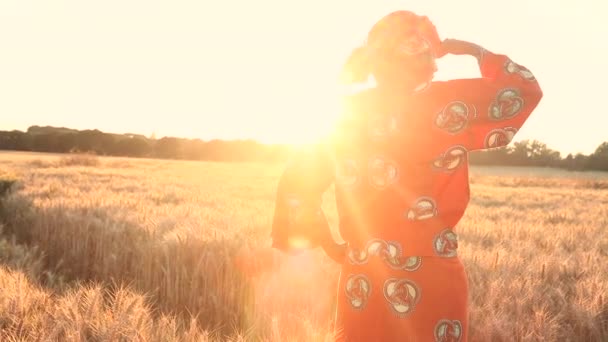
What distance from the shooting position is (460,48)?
168 cm

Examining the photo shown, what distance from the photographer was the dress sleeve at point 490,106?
1513mm

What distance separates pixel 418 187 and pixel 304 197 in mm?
373

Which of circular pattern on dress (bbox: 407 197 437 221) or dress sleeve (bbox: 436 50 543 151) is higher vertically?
dress sleeve (bbox: 436 50 543 151)

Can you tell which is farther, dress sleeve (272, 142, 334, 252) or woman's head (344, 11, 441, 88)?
dress sleeve (272, 142, 334, 252)

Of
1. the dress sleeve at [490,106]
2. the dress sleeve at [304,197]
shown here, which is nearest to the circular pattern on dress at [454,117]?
the dress sleeve at [490,106]

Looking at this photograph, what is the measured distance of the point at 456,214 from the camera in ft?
5.07

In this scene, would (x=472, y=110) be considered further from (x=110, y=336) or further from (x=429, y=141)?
(x=110, y=336)

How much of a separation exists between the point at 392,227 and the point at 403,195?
103 mm

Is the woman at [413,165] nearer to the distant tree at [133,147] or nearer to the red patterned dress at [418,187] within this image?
the red patterned dress at [418,187]

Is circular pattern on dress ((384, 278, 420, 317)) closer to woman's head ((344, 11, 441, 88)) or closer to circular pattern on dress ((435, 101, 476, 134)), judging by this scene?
circular pattern on dress ((435, 101, 476, 134))

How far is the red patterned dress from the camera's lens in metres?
1.51

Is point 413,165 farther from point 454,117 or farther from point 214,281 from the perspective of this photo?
point 214,281

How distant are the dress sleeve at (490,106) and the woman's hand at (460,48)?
12cm

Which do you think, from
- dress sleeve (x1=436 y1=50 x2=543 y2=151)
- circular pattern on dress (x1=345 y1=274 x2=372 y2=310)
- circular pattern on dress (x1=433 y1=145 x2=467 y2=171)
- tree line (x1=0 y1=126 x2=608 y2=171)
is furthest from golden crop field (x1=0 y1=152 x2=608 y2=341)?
tree line (x1=0 y1=126 x2=608 y2=171)
